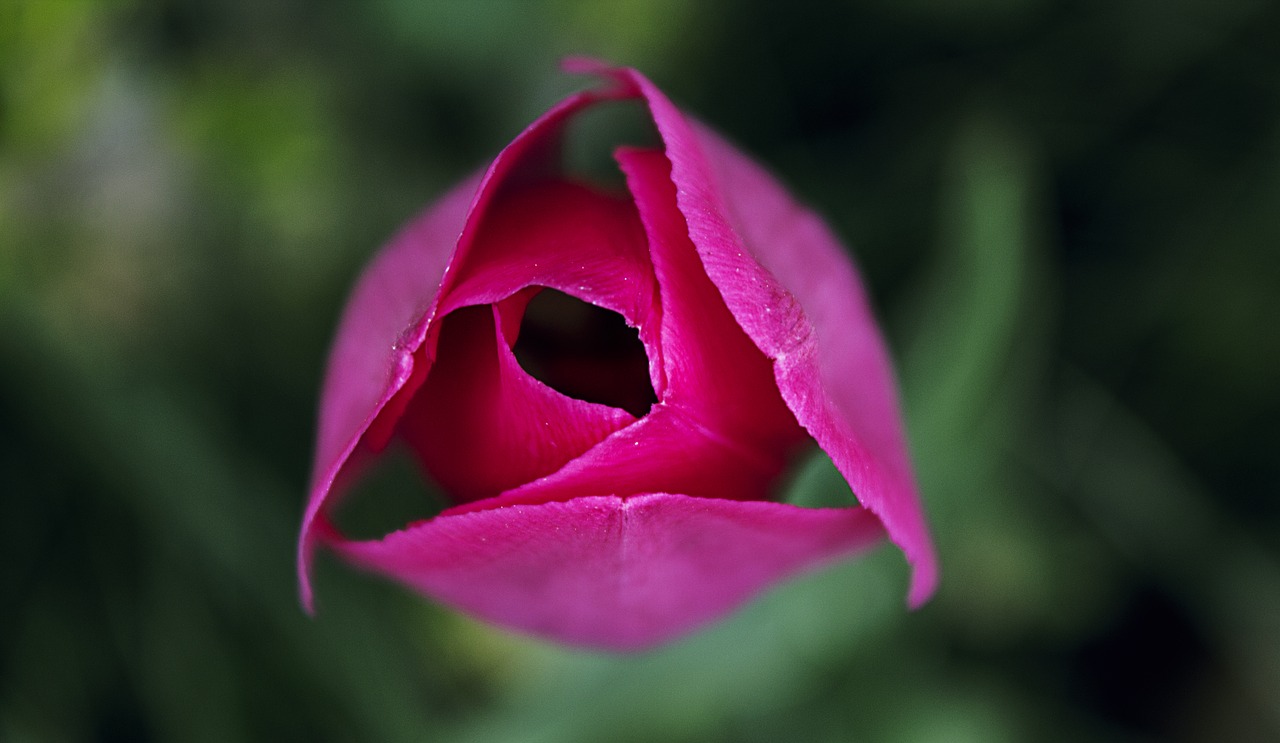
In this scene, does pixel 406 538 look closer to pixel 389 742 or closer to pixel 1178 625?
pixel 389 742

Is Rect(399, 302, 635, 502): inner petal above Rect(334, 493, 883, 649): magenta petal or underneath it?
above

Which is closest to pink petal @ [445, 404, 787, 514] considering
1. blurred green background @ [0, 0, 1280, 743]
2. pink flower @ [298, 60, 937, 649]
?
pink flower @ [298, 60, 937, 649]

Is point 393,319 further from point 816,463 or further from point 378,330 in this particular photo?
point 816,463

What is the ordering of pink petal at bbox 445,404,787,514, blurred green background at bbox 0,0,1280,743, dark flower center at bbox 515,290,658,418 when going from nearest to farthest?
pink petal at bbox 445,404,787,514
dark flower center at bbox 515,290,658,418
blurred green background at bbox 0,0,1280,743

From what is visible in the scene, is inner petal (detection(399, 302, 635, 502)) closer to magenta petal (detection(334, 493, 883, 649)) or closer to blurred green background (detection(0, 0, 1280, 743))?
magenta petal (detection(334, 493, 883, 649))

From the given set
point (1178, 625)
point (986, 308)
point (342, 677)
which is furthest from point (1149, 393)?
point (342, 677)

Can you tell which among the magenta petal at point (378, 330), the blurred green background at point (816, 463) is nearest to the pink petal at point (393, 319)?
the magenta petal at point (378, 330)

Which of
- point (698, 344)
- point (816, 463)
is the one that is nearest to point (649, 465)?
point (698, 344)
